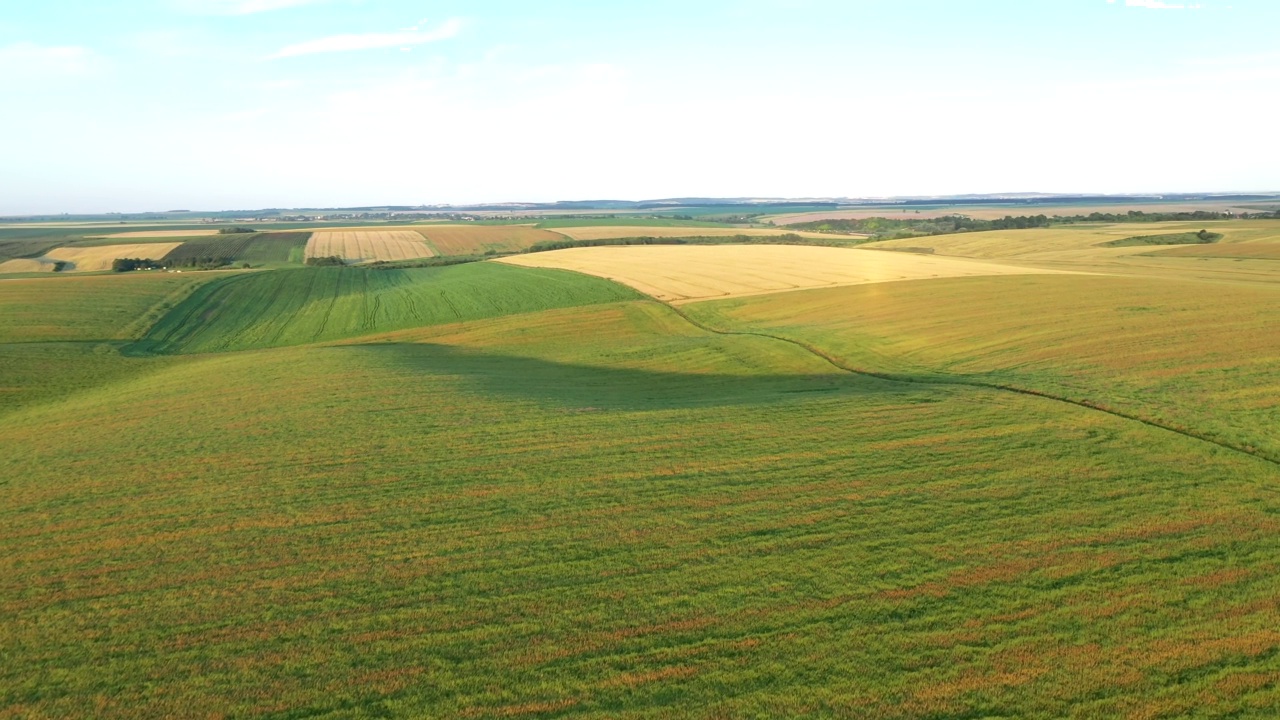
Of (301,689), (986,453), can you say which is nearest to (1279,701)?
(986,453)

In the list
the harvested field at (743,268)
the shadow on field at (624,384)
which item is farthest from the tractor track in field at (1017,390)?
the harvested field at (743,268)

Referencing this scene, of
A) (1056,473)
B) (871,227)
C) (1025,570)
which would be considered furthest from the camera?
(871,227)

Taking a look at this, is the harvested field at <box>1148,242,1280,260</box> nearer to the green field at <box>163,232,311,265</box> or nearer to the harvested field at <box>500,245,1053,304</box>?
the harvested field at <box>500,245,1053,304</box>

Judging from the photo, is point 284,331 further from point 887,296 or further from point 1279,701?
point 1279,701

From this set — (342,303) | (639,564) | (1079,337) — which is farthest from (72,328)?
(1079,337)

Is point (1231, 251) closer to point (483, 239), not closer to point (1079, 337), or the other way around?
point (1079, 337)

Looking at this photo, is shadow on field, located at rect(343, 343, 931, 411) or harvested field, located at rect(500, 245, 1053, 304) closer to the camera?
shadow on field, located at rect(343, 343, 931, 411)

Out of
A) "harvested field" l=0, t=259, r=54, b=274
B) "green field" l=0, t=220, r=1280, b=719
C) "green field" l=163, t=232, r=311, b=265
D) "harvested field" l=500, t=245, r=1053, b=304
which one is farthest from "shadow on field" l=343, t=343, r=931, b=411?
"harvested field" l=0, t=259, r=54, b=274
